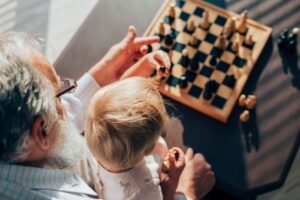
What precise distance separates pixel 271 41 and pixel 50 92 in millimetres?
831

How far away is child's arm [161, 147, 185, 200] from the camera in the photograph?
4.09 feet

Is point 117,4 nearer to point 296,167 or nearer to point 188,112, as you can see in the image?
point 188,112

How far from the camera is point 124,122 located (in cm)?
100

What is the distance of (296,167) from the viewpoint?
1.73m

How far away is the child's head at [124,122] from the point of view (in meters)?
1.01

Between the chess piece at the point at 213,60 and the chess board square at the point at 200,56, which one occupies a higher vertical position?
the chess piece at the point at 213,60

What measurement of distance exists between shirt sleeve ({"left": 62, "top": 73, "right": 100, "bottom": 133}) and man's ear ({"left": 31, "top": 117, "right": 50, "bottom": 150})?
1.41 feet

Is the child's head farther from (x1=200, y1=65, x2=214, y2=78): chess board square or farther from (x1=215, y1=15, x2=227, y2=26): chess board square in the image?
(x1=215, y1=15, x2=227, y2=26): chess board square

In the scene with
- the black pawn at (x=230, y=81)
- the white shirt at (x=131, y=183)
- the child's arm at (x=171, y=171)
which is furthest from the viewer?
the black pawn at (x=230, y=81)

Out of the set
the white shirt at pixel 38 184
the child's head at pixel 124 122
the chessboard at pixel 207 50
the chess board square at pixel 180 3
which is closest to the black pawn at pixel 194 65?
the chessboard at pixel 207 50

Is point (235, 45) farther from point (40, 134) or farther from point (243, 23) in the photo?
point (40, 134)

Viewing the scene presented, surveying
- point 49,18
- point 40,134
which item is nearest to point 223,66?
point 40,134

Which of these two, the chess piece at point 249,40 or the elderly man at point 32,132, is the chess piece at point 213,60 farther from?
the elderly man at point 32,132

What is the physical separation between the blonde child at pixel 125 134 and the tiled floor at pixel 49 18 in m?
0.82
